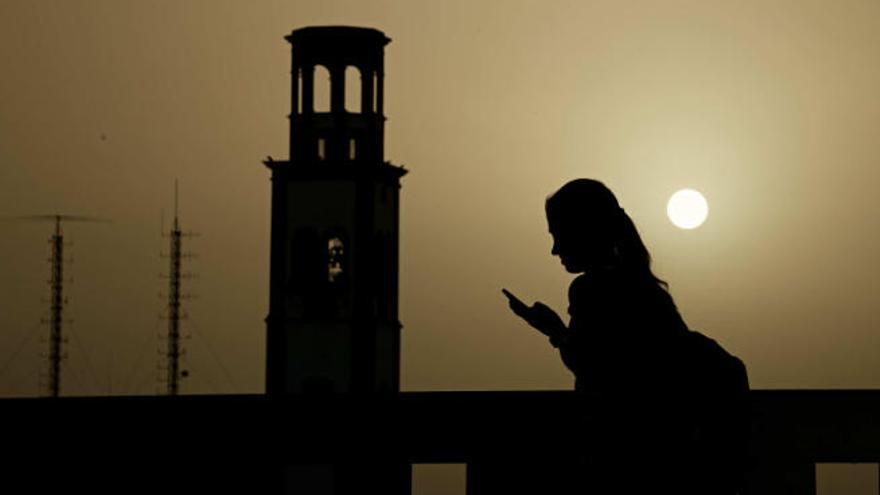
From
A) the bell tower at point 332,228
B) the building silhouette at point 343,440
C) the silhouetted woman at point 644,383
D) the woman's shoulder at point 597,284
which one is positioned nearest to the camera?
the silhouetted woman at point 644,383

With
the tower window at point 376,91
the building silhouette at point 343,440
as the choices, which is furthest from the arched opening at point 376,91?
the building silhouette at point 343,440

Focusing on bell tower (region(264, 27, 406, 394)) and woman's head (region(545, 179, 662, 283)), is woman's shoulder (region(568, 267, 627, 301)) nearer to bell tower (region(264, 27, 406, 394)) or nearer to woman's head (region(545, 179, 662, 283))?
woman's head (region(545, 179, 662, 283))

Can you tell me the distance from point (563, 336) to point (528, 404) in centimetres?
62

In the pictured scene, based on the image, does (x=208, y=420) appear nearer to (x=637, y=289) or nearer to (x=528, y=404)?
(x=528, y=404)

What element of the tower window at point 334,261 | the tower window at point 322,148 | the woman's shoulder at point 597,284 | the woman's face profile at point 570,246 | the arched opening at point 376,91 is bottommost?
the woman's shoulder at point 597,284

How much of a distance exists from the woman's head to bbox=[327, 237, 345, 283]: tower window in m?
42.9

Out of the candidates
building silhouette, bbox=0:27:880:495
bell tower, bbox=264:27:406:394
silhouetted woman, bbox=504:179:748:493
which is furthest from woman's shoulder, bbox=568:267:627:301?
bell tower, bbox=264:27:406:394

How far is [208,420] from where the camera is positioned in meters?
5.37

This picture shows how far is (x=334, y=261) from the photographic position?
48031 mm

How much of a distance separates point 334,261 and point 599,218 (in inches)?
1701

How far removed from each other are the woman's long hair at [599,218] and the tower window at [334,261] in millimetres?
42868

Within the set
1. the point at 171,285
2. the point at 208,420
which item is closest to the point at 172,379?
the point at 171,285

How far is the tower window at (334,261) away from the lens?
4781 cm

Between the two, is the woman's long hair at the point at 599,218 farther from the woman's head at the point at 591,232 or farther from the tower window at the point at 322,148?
the tower window at the point at 322,148
